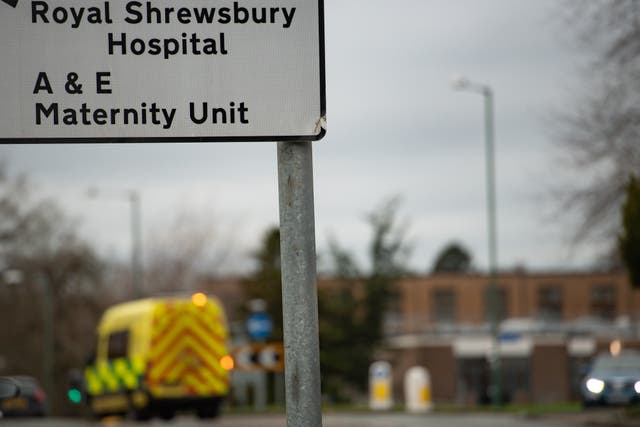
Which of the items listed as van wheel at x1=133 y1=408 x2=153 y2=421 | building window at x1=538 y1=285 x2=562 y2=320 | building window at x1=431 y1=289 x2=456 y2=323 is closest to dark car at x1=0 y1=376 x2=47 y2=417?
van wheel at x1=133 y1=408 x2=153 y2=421

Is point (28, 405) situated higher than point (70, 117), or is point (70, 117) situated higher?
point (70, 117)

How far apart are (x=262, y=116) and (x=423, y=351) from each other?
75864 mm

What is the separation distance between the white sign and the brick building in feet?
192

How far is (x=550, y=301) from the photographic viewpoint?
342 ft

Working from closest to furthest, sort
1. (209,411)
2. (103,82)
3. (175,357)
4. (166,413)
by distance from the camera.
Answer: (103,82) < (175,357) < (166,413) < (209,411)

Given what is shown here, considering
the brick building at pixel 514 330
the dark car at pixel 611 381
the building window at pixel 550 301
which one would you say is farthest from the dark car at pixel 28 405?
the building window at pixel 550 301

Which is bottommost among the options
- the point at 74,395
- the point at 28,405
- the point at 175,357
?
the point at 28,405

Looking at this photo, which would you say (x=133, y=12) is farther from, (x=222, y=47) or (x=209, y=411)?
(x=209, y=411)

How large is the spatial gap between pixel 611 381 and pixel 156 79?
2515 cm

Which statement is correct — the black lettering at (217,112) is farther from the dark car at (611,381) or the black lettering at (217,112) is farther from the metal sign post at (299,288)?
the dark car at (611,381)

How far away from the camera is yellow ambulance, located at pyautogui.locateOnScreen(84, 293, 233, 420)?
25750 mm

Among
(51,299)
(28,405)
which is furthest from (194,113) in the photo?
(51,299)

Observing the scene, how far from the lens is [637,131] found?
2711 centimetres

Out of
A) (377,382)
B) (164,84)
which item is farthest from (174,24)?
(377,382)
